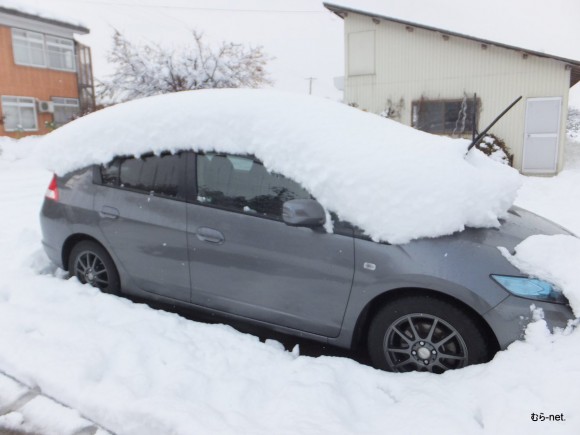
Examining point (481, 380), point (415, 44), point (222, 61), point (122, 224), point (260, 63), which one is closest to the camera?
point (481, 380)

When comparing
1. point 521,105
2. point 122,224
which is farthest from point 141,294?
point 521,105

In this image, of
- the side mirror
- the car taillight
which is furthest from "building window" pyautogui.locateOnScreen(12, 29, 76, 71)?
the side mirror

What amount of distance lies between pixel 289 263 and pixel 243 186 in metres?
0.63

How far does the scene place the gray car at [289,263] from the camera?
253cm

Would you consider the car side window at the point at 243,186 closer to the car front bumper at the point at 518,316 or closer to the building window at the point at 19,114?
the car front bumper at the point at 518,316

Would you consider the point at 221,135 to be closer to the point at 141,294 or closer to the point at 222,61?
the point at 141,294

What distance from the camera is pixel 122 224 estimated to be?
352 cm

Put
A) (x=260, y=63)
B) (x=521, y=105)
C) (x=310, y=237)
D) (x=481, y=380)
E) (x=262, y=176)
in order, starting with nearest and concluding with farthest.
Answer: (x=481, y=380), (x=310, y=237), (x=262, y=176), (x=521, y=105), (x=260, y=63)

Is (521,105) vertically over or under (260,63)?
under

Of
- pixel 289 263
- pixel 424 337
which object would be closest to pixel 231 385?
pixel 289 263

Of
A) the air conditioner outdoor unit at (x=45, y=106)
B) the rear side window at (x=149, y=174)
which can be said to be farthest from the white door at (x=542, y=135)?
the air conditioner outdoor unit at (x=45, y=106)

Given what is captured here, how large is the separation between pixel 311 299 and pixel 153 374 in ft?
3.42

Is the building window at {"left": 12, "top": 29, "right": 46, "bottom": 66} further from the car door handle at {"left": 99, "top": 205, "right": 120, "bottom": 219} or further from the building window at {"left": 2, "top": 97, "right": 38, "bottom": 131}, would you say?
the car door handle at {"left": 99, "top": 205, "right": 120, "bottom": 219}

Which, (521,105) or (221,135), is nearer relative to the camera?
(221,135)
